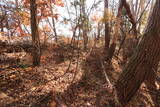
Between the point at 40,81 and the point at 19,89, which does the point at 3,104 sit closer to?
the point at 19,89

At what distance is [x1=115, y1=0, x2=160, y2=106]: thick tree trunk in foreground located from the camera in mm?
2783

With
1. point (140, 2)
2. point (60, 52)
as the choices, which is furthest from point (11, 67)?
point (140, 2)

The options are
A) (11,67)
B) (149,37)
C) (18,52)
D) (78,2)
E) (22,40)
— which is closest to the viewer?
(149,37)

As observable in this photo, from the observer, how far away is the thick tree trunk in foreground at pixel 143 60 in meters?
2.78

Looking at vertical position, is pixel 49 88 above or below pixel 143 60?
below

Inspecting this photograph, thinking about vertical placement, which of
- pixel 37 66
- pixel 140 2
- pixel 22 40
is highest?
pixel 140 2

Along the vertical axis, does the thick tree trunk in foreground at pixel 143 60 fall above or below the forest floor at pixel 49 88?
above

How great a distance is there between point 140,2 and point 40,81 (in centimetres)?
1008

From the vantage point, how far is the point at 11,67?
419 cm

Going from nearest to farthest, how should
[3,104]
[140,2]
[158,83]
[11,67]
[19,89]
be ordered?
[3,104] < [19,89] < [11,67] < [158,83] < [140,2]

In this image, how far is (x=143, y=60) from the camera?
2.88 m

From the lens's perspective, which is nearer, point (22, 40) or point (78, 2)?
point (78, 2)

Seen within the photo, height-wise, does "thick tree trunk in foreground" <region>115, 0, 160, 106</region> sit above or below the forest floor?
above

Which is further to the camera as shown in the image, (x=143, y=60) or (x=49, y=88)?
(x=49, y=88)
